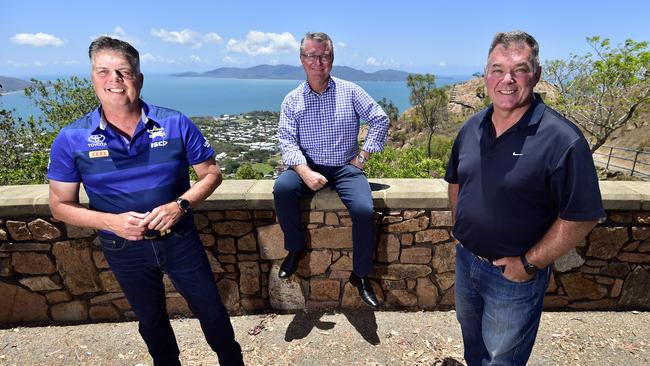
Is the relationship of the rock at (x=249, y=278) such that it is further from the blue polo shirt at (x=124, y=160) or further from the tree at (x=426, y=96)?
the tree at (x=426, y=96)

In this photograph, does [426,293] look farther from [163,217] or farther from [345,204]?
[163,217]

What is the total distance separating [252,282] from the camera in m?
3.19

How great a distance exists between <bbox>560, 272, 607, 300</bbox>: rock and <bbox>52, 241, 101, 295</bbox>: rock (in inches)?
156

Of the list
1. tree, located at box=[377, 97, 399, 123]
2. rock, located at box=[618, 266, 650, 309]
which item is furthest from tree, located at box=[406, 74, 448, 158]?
rock, located at box=[618, 266, 650, 309]

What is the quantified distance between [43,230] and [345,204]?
2.42m

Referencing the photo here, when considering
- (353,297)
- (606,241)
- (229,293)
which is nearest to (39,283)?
(229,293)

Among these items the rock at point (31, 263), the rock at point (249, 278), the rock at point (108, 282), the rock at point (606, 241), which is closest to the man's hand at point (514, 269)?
the rock at point (606, 241)

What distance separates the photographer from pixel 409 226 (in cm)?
300

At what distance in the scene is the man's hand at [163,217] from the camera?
1896mm

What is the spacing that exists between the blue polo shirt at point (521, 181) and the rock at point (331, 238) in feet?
4.02

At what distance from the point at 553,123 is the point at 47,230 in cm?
352

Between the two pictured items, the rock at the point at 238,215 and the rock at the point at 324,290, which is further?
the rock at the point at 324,290

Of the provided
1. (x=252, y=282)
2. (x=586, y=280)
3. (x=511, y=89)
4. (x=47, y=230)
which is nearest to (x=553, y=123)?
(x=511, y=89)

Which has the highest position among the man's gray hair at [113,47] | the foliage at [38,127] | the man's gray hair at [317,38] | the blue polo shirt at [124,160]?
the man's gray hair at [317,38]
